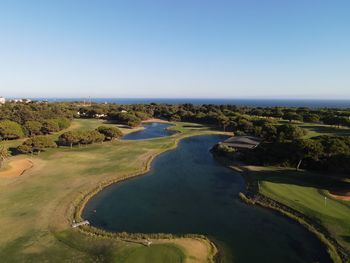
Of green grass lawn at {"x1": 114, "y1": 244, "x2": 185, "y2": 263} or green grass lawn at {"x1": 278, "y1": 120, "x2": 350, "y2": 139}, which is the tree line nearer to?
green grass lawn at {"x1": 114, "y1": 244, "x2": 185, "y2": 263}

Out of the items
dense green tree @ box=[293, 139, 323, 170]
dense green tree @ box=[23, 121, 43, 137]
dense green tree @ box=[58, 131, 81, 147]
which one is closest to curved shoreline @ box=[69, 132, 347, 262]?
dense green tree @ box=[293, 139, 323, 170]

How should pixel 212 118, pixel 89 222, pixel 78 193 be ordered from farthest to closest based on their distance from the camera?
pixel 212 118 → pixel 78 193 → pixel 89 222

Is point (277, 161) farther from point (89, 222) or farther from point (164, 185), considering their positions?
point (89, 222)

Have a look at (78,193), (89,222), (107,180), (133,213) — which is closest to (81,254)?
(89,222)

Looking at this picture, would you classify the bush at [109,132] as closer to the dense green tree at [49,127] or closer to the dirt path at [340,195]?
the dense green tree at [49,127]

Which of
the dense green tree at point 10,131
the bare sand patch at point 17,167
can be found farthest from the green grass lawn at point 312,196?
the dense green tree at point 10,131

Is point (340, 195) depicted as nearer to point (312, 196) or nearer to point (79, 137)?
point (312, 196)
